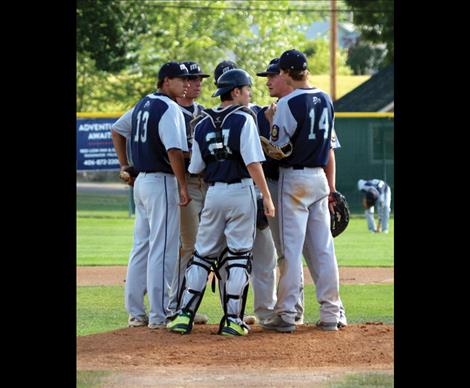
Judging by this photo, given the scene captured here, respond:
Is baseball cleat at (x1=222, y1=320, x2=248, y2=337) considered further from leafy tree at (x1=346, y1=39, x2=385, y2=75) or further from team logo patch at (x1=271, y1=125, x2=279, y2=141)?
leafy tree at (x1=346, y1=39, x2=385, y2=75)

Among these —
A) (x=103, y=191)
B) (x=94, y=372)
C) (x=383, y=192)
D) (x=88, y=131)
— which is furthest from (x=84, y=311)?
(x=103, y=191)

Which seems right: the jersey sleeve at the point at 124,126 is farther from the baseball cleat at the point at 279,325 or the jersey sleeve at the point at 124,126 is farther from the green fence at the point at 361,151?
the green fence at the point at 361,151

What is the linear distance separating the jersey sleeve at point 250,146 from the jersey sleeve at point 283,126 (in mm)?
372

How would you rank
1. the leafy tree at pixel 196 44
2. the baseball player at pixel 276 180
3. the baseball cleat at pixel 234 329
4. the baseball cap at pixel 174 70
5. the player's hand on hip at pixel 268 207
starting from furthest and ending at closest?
the leafy tree at pixel 196 44 < the baseball cap at pixel 174 70 < the baseball player at pixel 276 180 < the baseball cleat at pixel 234 329 < the player's hand on hip at pixel 268 207

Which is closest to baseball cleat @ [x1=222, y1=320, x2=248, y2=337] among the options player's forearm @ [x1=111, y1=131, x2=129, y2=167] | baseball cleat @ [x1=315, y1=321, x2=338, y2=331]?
baseball cleat @ [x1=315, y1=321, x2=338, y2=331]

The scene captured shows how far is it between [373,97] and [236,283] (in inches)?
1147

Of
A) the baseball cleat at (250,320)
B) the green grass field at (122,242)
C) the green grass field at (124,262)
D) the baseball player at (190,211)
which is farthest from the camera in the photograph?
the green grass field at (122,242)

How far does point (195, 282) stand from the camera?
8938 millimetres

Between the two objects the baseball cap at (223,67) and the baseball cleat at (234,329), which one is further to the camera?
the baseball cap at (223,67)

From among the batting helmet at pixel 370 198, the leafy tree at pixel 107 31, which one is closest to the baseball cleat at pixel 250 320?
the batting helmet at pixel 370 198

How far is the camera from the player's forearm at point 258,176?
8.59 metres

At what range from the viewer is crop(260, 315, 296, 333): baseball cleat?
9031mm
